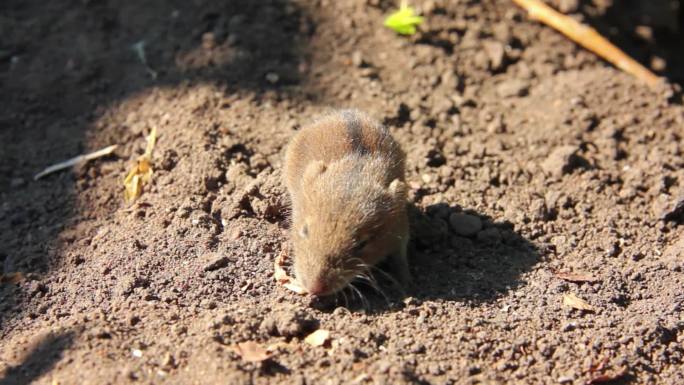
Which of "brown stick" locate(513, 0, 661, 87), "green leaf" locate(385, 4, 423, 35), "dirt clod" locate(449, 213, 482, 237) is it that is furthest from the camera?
"brown stick" locate(513, 0, 661, 87)

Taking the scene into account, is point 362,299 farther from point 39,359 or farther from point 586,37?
point 586,37

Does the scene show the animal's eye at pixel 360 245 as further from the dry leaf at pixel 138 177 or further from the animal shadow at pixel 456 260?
the dry leaf at pixel 138 177

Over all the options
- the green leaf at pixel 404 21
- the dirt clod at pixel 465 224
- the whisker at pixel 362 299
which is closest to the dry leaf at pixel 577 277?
the dirt clod at pixel 465 224

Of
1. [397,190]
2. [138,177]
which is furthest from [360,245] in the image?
[138,177]

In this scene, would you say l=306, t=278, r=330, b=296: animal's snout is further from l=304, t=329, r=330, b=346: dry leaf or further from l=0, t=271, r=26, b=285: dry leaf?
l=0, t=271, r=26, b=285: dry leaf

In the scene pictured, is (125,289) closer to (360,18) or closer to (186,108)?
(186,108)

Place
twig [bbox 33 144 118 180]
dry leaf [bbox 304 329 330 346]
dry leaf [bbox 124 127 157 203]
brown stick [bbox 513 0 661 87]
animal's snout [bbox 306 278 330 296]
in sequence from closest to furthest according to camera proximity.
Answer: dry leaf [bbox 304 329 330 346], animal's snout [bbox 306 278 330 296], dry leaf [bbox 124 127 157 203], twig [bbox 33 144 118 180], brown stick [bbox 513 0 661 87]

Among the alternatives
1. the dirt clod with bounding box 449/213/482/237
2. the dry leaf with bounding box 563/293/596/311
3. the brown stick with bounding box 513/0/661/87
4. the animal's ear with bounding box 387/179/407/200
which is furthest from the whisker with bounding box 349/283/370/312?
the brown stick with bounding box 513/0/661/87
